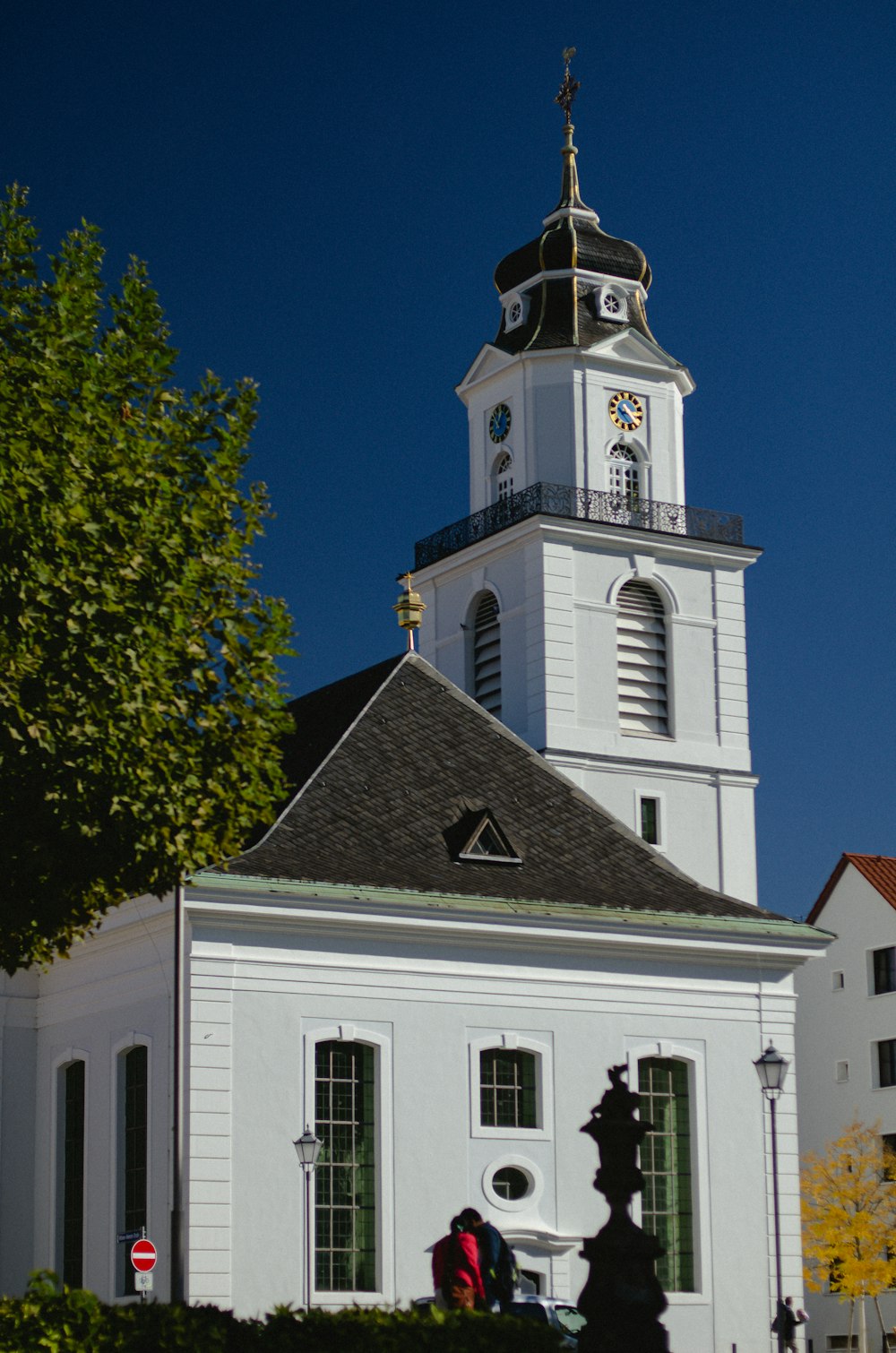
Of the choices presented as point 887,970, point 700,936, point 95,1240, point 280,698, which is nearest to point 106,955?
point 95,1240

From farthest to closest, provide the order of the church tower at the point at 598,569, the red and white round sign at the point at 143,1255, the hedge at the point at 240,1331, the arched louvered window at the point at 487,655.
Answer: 1. the arched louvered window at the point at 487,655
2. the church tower at the point at 598,569
3. the red and white round sign at the point at 143,1255
4. the hedge at the point at 240,1331

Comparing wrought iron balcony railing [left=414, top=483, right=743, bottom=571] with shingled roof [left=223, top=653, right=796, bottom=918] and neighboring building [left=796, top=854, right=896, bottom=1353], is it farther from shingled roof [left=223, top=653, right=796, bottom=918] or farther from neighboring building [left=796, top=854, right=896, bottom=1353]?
neighboring building [left=796, top=854, right=896, bottom=1353]

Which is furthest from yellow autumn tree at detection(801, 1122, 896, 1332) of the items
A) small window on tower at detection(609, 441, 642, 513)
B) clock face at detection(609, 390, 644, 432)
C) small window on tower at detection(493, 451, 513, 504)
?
clock face at detection(609, 390, 644, 432)

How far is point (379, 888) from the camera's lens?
3203 cm

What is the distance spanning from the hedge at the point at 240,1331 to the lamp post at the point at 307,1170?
1190 cm

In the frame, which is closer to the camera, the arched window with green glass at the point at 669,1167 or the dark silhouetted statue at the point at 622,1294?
the dark silhouetted statue at the point at 622,1294

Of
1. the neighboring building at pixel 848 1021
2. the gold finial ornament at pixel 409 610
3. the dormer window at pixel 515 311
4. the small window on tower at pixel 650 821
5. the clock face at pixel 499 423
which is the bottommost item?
the neighboring building at pixel 848 1021

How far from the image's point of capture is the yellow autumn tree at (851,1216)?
5166 cm

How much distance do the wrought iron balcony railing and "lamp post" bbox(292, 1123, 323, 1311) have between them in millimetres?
18264

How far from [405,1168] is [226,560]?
465 inches

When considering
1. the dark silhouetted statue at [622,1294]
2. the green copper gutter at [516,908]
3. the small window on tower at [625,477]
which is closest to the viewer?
the dark silhouetted statue at [622,1294]

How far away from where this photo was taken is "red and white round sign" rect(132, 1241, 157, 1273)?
29.2 m

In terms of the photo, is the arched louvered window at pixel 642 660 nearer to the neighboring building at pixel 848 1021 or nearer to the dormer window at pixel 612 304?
the dormer window at pixel 612 304

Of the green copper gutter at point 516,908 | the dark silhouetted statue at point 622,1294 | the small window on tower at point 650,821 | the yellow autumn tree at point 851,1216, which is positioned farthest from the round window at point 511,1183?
the yellow autumn tree at point 851,1216
